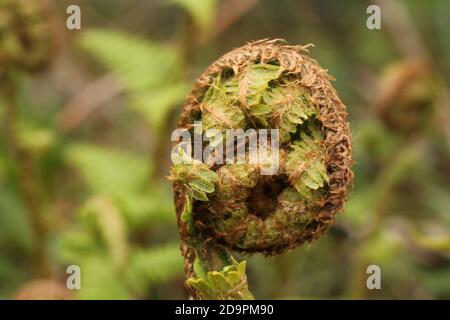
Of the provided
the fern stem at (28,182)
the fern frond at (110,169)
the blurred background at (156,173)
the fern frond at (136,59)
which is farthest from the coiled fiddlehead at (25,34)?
the fern frond at (110,169)

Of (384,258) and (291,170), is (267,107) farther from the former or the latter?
(384,258)

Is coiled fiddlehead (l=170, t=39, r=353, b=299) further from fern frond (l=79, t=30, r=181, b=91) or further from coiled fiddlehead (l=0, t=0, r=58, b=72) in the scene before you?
fern frond (l=79, t=30, r=181, b=91)

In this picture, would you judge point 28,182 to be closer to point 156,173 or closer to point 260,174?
point 156,173

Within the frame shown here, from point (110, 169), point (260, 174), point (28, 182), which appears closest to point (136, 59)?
point (110, 169)

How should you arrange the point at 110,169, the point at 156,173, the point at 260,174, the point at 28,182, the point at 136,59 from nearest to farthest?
1. the point at 260,174
2. the point at 28,182
3. the point at 156,173
4. the point at 110,169
5. the point at 136,59
